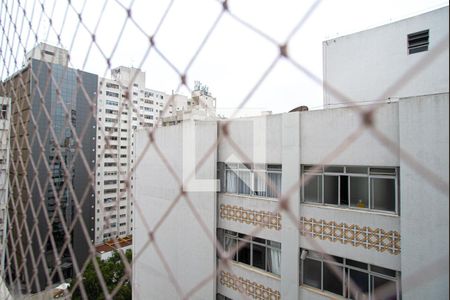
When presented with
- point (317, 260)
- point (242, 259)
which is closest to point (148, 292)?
point (242, 259)

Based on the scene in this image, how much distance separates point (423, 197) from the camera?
1604 millimetres

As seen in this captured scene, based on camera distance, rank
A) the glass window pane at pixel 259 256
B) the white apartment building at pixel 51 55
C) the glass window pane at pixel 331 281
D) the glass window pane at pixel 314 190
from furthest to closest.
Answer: the glass window pane at pixel 259 256, the glass window pane at pixel 314 190, the glass window pane at pixel 331 281, the white apartment building at pixel 51 55

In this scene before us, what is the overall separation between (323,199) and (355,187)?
0.81ft

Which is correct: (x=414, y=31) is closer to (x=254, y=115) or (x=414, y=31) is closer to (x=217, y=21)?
(x=254, y=115)

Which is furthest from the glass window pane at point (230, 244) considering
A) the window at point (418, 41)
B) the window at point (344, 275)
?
the window at point (418, 41)

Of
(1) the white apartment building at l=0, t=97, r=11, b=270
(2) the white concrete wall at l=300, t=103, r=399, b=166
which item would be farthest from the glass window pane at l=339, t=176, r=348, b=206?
(1) the white apartment building at l=0, t=97, r=11, b=270

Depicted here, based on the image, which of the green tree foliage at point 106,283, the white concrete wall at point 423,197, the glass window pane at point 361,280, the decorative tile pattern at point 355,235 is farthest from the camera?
the green tree foliage at point 106,283

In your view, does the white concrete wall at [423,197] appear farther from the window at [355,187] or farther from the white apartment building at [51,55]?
the white apartment building at [51,55]

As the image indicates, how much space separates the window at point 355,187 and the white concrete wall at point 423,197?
13 cm

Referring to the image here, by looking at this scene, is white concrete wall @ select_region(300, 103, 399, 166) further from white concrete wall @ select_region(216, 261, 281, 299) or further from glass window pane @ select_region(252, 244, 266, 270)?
white concrete wall @ select_region(216, 261, 281, 299)

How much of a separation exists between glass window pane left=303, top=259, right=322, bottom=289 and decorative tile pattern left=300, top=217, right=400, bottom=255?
22cm

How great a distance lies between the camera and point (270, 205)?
2.37m

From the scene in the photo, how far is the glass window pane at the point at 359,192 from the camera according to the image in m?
1.92

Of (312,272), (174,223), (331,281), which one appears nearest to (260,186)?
(312,272)
